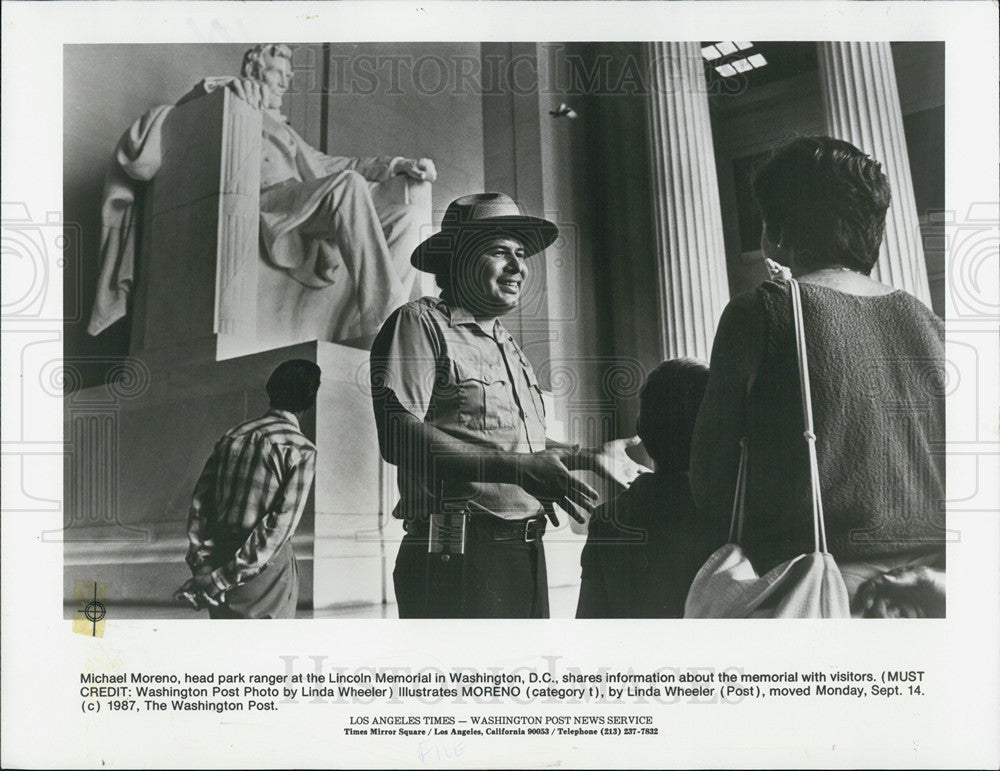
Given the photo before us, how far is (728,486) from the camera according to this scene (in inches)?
134

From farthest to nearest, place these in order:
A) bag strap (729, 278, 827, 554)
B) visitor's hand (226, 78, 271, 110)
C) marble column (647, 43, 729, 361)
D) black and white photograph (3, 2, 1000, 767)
Result: visitor's hand (226, 78, 271, 110)
marble column (647, 43, 729, 361)
black and white photograph (3, 2, 1000, 767)
bag strap (729, 278, 827, 554)

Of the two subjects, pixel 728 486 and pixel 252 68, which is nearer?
pixel 728 486

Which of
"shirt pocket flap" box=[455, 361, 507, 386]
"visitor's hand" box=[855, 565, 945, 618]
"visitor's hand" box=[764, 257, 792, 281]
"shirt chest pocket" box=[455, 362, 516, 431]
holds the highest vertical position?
"visitor's hand" box=[764, 257, 792, 281]

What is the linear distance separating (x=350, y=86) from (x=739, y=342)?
1941mm

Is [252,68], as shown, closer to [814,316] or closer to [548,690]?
[814,316]

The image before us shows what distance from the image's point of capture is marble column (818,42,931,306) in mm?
3574

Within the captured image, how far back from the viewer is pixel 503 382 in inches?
139

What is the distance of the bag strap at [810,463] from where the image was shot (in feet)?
11.0

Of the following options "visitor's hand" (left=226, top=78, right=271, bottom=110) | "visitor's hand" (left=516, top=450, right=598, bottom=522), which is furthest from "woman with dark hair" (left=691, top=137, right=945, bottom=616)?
"visitor's hand" (left=226, top=78, right=271, bottom=110)

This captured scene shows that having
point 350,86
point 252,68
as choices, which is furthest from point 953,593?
point 252,68

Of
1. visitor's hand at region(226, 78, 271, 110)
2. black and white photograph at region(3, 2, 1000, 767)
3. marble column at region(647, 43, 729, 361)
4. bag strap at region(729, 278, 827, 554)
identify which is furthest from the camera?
visitor's hand at region(226, 78, 271, 110)

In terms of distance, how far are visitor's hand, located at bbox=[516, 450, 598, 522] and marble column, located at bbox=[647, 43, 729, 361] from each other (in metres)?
0.64

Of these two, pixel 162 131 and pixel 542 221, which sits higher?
pixel 162 131

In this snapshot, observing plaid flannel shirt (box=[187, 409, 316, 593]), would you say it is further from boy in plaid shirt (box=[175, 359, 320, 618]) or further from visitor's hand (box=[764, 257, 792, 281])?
visitor's hand (box=[764, 257, 792, 281])
